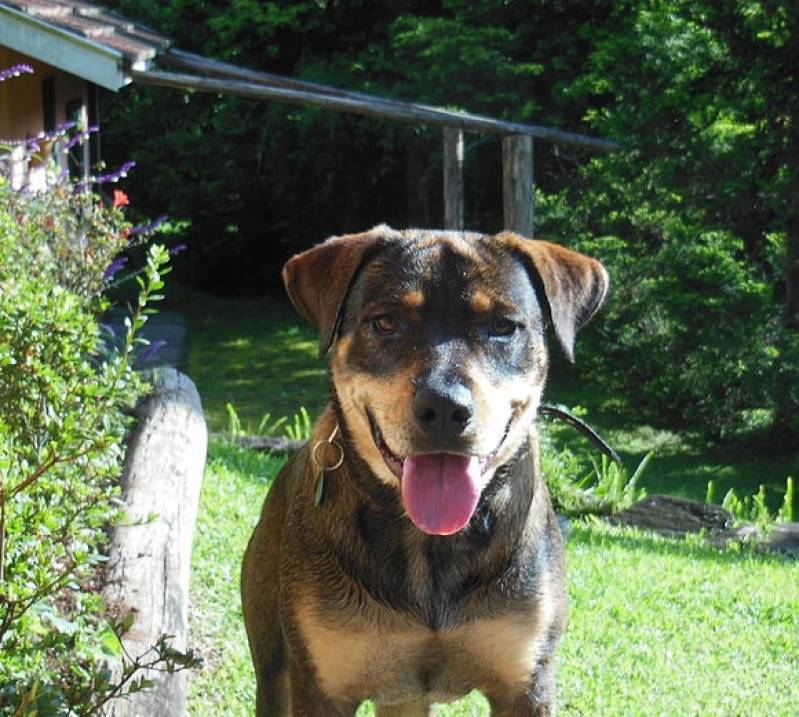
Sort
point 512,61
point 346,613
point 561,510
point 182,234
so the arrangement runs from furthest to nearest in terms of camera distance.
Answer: point 182,234, point 512,61, point 561,510, point 346,613

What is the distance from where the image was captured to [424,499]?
11.9 ft

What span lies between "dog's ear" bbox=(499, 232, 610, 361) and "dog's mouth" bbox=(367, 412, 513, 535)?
558mm

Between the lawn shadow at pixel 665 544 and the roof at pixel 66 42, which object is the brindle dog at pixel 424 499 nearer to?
the lawn shadow at pixel 665 544

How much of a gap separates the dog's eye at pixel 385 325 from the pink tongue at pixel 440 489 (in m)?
0.37

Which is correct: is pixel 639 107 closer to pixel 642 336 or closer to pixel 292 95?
pixel 642 336

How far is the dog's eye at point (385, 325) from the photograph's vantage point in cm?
373

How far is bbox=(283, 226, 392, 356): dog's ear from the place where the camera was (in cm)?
386

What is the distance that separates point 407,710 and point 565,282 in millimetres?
1576

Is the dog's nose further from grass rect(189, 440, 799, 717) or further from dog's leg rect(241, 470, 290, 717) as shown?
grass rect(189, 440, 799, 717)

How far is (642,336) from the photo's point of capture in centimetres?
1636

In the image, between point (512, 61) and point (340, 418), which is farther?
point (512, 61)

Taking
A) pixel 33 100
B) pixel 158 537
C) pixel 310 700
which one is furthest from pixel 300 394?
pixel 310 700

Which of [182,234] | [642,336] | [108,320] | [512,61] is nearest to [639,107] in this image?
[642,336]

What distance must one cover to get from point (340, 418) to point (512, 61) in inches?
657
